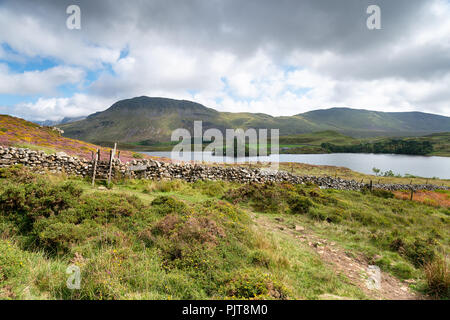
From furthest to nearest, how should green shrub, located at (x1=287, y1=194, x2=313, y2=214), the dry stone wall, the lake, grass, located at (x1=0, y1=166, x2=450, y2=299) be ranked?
1. the lake
2. the dry stone wall
3. green shrub, located at (x1=287, y1=194, x2=313, y2=214)
4. grass, located at (x1=0, y1=166, x2=450, y2=299)

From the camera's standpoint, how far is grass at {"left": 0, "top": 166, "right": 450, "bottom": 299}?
157 inches

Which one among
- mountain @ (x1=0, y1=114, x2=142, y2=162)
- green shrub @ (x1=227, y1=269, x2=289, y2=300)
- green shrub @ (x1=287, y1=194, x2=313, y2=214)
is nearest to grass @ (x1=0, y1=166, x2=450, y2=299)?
green shrub @ (x1=227, y1=269, x2=289, y2=300)

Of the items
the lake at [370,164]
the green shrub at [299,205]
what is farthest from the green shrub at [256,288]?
the lake at [370,164]

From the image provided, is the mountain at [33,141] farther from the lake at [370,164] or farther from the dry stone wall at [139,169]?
the lake at [370,164]

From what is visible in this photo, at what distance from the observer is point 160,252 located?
5.62 m

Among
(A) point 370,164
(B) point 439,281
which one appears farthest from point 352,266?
(A) point 370,164

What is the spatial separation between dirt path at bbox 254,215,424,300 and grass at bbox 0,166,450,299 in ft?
1.12

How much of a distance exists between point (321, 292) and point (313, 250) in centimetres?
299

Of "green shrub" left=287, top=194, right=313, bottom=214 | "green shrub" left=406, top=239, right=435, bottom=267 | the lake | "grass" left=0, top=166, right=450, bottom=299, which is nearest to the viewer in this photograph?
"grass" left=0, top=166, right=450, bottom=299

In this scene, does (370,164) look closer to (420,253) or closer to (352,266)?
(420,253)

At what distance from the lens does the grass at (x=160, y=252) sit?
3.99m

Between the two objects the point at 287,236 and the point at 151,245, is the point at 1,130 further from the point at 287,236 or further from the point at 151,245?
the point at 287,236

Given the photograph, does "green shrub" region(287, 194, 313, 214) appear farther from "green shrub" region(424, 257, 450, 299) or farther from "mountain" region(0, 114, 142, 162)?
"mountain" region(0, 114, 142, 162)
